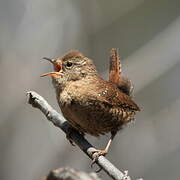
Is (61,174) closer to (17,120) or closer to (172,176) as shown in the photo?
(17,120)

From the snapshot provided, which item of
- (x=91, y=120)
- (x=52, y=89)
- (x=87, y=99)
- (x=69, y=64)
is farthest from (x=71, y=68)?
(x=52, y=89)

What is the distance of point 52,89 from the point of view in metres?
5.52

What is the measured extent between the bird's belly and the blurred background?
167cm

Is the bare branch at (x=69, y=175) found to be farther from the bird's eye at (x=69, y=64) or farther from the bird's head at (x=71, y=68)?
the bird's eye at (x=69, y=64)

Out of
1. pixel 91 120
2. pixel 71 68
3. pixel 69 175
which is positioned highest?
pixel 71 68

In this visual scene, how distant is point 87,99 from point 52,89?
229cm

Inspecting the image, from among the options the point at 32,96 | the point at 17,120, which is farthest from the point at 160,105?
the point at 32,96

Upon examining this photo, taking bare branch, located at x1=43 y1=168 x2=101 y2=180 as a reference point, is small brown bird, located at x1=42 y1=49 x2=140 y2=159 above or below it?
above

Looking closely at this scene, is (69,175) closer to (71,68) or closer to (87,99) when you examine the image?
(87,99)

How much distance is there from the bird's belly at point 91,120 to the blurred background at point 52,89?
5.46ft

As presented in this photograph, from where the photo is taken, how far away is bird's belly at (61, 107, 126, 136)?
3.16 metres

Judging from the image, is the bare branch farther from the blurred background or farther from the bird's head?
the blurred background

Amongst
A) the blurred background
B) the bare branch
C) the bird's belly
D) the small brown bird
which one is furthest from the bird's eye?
the bare branch

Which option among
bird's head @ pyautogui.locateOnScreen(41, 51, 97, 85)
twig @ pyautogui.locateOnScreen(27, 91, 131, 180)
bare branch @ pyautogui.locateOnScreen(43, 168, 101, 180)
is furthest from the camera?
bird's head @ pyautogui.locateOnScreen(41, 51, 97, 85)
